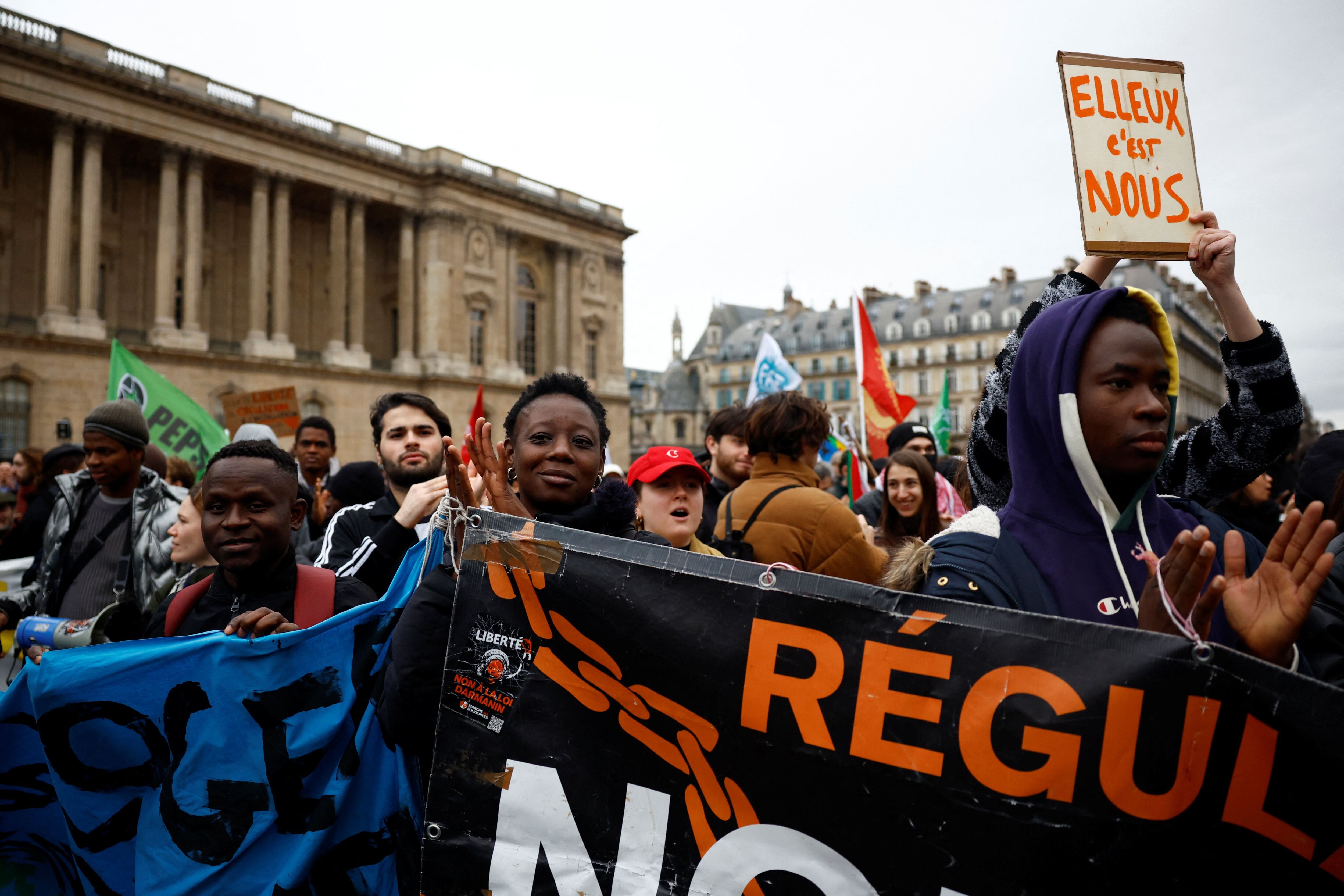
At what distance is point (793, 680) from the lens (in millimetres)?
1660

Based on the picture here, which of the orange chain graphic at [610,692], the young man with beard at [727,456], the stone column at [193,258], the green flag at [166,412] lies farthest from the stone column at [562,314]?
the orange chain graphic at [610,692]

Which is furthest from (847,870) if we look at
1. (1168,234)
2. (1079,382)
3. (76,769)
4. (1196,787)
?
(76,769)

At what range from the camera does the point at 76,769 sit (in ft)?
7.85

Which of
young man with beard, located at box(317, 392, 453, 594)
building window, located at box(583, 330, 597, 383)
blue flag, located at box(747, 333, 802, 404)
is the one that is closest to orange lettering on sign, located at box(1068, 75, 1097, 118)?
young man with beard, located at box(317, 392, 453, 594)

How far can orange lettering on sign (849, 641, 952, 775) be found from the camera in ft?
5.02

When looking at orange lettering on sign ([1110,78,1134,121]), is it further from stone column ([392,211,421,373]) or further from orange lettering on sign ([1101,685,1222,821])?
stone column ([392,211,421,373])

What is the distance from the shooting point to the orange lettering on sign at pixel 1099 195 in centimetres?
217

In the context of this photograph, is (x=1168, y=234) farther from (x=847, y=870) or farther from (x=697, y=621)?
(x=847, y=870)

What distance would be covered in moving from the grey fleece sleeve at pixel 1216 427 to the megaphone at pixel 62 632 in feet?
9.53

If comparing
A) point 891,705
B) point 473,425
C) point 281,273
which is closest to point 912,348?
point 281,273

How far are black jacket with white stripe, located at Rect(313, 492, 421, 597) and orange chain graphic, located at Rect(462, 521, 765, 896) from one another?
3.57ft

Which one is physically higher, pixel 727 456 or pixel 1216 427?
pixel 727 456

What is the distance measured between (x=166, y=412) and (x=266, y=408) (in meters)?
1.31

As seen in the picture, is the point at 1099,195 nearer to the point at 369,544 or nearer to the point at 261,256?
the point at 369,544
